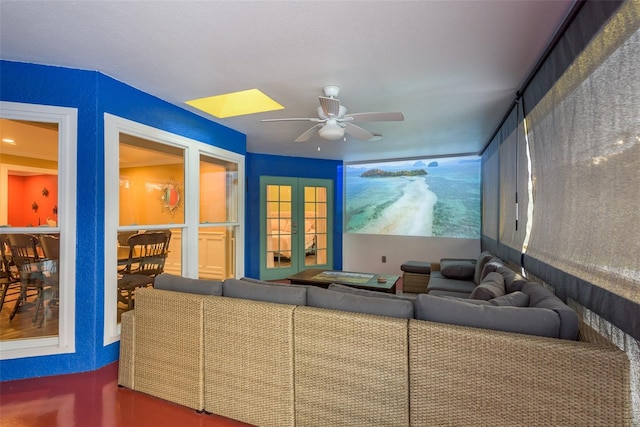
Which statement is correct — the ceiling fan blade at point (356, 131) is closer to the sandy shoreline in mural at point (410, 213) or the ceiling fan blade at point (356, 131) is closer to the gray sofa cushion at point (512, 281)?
the gray sofa cushion at point (512, 281)

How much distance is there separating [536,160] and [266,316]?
7.64 feet

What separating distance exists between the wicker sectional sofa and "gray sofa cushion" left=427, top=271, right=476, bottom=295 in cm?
203

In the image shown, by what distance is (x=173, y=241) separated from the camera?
3.44m

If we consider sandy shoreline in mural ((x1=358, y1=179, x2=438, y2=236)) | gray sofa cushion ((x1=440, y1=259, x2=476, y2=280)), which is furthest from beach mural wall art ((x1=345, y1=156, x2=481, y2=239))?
gray sofa cushion ((x1=440, y1=259, x2=476, y2=280))

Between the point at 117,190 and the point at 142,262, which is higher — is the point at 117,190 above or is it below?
above

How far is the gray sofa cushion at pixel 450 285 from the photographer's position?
343 centimetres

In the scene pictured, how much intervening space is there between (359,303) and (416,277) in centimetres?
317

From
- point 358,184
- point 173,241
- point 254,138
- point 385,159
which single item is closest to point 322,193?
point 358,184

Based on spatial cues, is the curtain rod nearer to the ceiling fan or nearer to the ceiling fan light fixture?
the ceiling fan

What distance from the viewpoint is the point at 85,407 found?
6.49ft

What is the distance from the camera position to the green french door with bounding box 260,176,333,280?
593cm

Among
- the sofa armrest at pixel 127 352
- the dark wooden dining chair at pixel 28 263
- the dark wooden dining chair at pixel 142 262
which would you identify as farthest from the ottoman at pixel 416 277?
the dark wooden dining chair at pixel 28 263

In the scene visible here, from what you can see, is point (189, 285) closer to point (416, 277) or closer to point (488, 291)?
point (488, 291)

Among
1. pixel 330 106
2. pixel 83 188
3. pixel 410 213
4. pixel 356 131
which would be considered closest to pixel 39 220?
pixel 83 188
